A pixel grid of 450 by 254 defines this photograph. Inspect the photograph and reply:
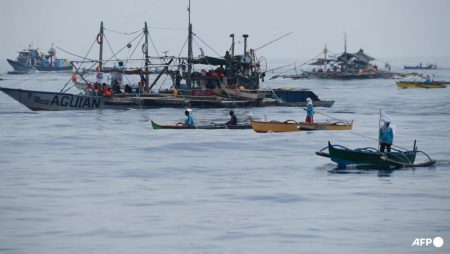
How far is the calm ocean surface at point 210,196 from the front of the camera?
2195 centimetres

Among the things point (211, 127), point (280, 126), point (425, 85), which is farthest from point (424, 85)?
point (211, 127)

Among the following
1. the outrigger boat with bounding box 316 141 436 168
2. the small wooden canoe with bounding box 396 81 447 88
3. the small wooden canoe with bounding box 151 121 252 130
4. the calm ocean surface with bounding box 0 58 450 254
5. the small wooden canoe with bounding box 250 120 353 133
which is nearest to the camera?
the calm ocean surface with bounding box 0 58 450 254

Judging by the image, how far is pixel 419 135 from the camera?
173 feet

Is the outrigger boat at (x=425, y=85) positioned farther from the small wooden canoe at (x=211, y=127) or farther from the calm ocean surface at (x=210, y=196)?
the small wooden canoe at (x=211, y=127)

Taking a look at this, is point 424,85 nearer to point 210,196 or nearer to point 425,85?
point 425,85

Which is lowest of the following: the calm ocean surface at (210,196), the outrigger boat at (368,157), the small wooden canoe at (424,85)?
the calm ocean surface at (210,196)

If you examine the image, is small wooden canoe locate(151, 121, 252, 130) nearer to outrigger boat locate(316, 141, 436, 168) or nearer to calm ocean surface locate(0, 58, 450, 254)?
calm ocean surface locate(0, 58, 450, 254)

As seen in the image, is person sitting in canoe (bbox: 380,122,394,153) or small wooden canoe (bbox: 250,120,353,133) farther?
small wooden canoe (bbox: 250,120,353,133)

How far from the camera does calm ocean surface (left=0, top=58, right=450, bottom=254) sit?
2195cm

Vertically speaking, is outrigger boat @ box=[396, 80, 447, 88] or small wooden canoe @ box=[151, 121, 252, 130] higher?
outrigger boat @ box=[396, 80, 447, 88]

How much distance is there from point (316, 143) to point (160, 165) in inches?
462

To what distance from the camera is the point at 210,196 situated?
28266 mm

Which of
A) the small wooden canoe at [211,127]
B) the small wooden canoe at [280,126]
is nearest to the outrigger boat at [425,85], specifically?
the small wooden canoe at [211,127]

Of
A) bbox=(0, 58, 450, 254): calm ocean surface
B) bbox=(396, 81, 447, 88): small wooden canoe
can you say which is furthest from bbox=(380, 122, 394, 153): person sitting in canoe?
bbox=(396, 81, 447, 88): small wooden canoe
